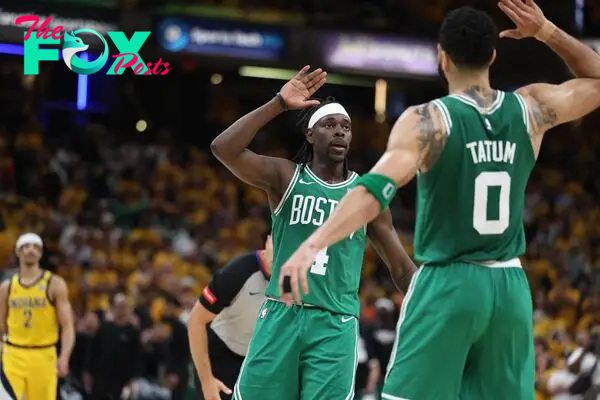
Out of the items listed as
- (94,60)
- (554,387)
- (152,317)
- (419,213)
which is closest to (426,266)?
(419,213)

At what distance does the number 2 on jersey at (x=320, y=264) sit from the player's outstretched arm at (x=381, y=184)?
5.06 feet

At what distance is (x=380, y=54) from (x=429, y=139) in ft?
52.2

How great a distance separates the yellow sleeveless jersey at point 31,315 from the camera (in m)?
11.2

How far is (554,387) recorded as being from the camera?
42.1 feet

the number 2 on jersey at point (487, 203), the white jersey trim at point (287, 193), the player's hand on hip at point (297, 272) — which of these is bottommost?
the player's hand on hip at point (297, 272)

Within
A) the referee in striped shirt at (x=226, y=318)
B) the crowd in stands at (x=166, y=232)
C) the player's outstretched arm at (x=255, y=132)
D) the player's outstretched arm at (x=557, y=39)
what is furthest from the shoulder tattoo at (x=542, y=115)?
the crowd in stands at (x=166, y=232)

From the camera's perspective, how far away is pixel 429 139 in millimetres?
4746

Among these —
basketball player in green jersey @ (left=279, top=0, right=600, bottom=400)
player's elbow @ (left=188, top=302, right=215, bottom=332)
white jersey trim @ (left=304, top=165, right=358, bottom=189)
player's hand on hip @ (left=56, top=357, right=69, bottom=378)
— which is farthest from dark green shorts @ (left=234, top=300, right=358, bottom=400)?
player's hand on hip @ (left=56, top=357, right=69, bottom=378)

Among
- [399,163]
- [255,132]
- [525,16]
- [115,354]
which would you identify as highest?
[525,16]

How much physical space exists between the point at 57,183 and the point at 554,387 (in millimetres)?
9121

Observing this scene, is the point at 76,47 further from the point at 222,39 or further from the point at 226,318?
the point at 226,318

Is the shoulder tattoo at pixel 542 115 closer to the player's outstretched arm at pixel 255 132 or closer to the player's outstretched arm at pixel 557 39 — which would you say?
the player's outstretched arm at pixel 557 39

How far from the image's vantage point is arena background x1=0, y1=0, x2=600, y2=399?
15.5 m

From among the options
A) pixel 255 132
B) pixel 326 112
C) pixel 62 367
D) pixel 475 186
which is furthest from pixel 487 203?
pixel 62 367
